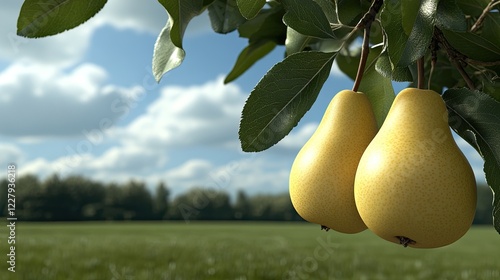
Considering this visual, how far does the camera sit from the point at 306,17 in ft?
3.40

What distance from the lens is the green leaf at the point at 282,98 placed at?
998 mm

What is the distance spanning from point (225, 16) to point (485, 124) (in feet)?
2.03

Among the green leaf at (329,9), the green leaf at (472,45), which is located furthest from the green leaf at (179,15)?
the green leaf at (472,45)

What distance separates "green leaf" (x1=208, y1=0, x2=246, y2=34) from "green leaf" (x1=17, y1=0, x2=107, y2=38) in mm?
305

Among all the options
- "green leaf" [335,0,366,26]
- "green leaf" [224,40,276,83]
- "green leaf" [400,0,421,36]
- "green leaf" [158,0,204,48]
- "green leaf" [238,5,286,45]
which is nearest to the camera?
"green leaf" [400,0,421,36]

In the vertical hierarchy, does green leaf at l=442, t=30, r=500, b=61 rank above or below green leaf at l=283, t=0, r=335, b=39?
below

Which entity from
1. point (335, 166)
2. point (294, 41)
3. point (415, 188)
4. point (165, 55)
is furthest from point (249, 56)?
point (415, 188)

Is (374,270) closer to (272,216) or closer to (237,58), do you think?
(237,58)

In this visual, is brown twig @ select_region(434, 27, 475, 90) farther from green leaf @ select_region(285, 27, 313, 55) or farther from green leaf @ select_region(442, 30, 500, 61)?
green leaf @ select_region(285, 27, 313, 55)

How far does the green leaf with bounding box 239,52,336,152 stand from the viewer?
1.00 meters

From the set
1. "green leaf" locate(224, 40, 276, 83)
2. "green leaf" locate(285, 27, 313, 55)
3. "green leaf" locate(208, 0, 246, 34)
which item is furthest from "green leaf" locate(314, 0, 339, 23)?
"green leaf" locate(224, 40, 276, 83)

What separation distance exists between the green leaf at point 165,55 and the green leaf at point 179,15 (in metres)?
0.08

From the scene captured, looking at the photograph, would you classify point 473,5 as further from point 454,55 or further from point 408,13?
point 408,13

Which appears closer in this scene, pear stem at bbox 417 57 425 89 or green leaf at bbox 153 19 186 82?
pear stem at bbox 417 57 425 89
